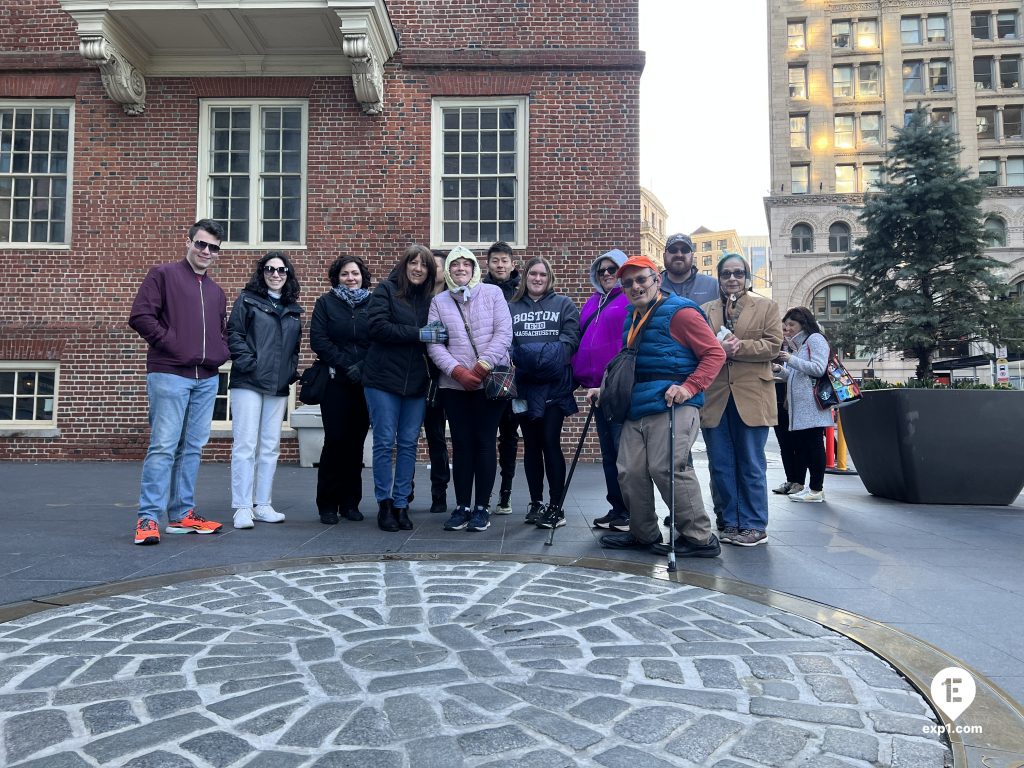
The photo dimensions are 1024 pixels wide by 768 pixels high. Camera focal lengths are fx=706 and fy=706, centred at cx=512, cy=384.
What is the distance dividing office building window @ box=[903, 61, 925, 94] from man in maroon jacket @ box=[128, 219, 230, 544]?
4696 cm

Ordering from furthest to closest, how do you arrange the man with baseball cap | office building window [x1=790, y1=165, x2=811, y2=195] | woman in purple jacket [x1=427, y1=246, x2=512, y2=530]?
office building window [x1=790, y1=165, x2=811, y2=195] → the man with baseball cap → woman in purple jacket [x1=427, y1=246, x2=512, y2=530]

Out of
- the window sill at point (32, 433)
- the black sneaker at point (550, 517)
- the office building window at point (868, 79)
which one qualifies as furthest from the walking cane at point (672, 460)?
the office building window at point (868, 79)

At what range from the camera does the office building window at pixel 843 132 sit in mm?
41219

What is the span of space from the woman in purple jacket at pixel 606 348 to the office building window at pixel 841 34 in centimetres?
4508

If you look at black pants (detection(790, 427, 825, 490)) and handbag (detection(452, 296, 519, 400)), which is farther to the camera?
black pants (detection(790, 427, 825, 490))

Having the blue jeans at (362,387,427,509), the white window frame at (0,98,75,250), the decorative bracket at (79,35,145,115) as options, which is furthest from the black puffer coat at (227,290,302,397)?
the white window frame at (0,98,75,250)

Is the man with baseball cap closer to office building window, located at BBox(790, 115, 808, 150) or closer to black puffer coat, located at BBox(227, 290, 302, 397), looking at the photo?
black puffer coat, located at BBox(227, 290, 302, 397)

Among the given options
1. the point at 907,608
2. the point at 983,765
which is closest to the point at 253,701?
the point at 983,765

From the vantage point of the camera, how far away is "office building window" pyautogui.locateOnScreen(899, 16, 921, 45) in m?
41.1

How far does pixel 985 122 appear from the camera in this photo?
40.3m

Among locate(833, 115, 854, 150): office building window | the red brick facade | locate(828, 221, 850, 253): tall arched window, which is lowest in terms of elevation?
the red brick facade

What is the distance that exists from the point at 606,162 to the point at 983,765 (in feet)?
33.0

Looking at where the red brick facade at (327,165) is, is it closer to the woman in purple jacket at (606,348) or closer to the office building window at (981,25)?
the woman in purple jacket at (606,348)

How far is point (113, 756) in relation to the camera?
5.66 ft
